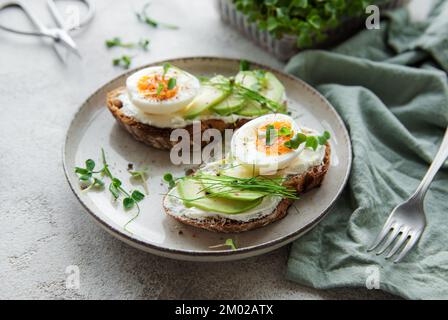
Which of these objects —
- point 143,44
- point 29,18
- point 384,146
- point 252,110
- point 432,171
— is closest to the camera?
point 432,171

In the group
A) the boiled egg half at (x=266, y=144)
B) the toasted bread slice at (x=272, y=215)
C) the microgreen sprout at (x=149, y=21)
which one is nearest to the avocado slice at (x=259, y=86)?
the boiled egg half at (x=266, y=144)

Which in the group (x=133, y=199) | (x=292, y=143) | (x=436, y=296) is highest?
(x=292, y=143)

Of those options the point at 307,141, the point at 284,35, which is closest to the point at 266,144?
the point at 307,141

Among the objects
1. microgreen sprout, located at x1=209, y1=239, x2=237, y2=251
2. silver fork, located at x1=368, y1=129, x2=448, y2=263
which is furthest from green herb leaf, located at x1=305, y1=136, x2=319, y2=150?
microgreen sprout, located at x1=209, y1=239, x2=237, y2=251

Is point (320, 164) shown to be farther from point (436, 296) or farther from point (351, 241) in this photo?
point (436, 296)

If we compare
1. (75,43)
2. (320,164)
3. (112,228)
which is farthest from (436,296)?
(75,43)

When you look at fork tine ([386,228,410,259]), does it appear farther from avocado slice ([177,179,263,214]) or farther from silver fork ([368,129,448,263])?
avocado slice ([177,179,263,214])

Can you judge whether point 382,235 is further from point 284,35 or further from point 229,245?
point 284,35
